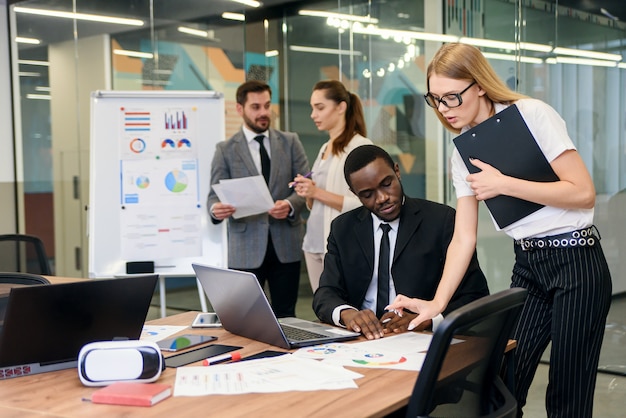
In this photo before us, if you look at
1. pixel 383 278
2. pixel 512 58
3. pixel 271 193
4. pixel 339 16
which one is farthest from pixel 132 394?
pixel 339 16

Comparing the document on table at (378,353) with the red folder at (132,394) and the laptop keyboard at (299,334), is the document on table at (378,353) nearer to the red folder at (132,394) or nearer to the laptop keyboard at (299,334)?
the laptop keyboard at (299,334)

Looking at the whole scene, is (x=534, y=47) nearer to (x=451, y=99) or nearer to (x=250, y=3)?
(x=250, y=3)

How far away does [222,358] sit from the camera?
209 cm

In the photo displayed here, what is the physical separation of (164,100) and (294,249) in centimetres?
133

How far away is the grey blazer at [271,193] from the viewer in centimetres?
435

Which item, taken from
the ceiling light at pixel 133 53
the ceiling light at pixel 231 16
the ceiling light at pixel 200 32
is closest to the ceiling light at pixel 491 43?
the ceiling light at pixel 231 16

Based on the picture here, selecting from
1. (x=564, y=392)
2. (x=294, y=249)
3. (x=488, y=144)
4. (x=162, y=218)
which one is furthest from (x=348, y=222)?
(x=162, y=218)

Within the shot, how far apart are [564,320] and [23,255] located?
2900mm

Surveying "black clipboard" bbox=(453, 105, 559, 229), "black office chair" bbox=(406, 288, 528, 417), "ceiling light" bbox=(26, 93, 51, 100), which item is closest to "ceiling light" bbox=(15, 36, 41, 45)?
"ceiling light" bbox=(26, 93, 51, 100)

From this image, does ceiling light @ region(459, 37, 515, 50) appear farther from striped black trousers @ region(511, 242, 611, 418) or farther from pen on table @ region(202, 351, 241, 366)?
pen on table @ region(202, 351, 241, 366)

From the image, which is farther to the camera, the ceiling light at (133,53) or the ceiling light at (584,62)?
the ceiling light at (133,53)

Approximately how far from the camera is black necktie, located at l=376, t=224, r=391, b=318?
268 centimetres

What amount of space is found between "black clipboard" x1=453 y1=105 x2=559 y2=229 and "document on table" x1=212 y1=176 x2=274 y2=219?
2.02 m

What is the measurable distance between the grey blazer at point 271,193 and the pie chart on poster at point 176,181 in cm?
36
